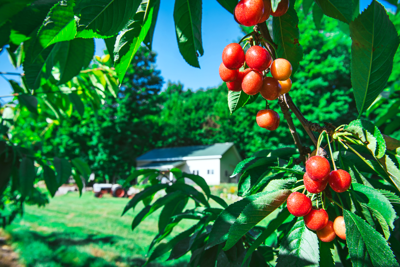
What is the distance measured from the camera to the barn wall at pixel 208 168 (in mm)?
16359

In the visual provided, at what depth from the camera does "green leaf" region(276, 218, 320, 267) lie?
53cm

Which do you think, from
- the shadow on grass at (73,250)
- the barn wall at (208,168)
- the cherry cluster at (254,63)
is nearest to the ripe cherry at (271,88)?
the cherry cluster at (254,63)

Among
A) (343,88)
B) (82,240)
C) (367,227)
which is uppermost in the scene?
(343,88)

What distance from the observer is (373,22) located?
0.50 m

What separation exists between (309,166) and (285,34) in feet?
1.03

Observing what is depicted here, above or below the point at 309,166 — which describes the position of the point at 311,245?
below

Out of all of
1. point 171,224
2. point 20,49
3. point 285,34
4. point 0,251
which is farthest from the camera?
point 0,251

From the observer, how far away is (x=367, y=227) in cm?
50

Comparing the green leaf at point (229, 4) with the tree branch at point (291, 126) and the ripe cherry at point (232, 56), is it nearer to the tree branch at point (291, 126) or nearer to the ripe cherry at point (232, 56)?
the ripe cherry at point (232, 56)

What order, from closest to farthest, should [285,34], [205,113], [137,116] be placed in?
[285,34] < [137,116] < [205,113]

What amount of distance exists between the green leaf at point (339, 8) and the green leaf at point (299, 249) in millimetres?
470

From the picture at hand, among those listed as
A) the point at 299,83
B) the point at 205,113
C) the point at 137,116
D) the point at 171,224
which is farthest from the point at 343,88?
the point at 171,224

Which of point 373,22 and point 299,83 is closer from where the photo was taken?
point 373,22

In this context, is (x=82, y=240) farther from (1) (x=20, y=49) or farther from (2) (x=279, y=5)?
(2) (x=279, y=5)
